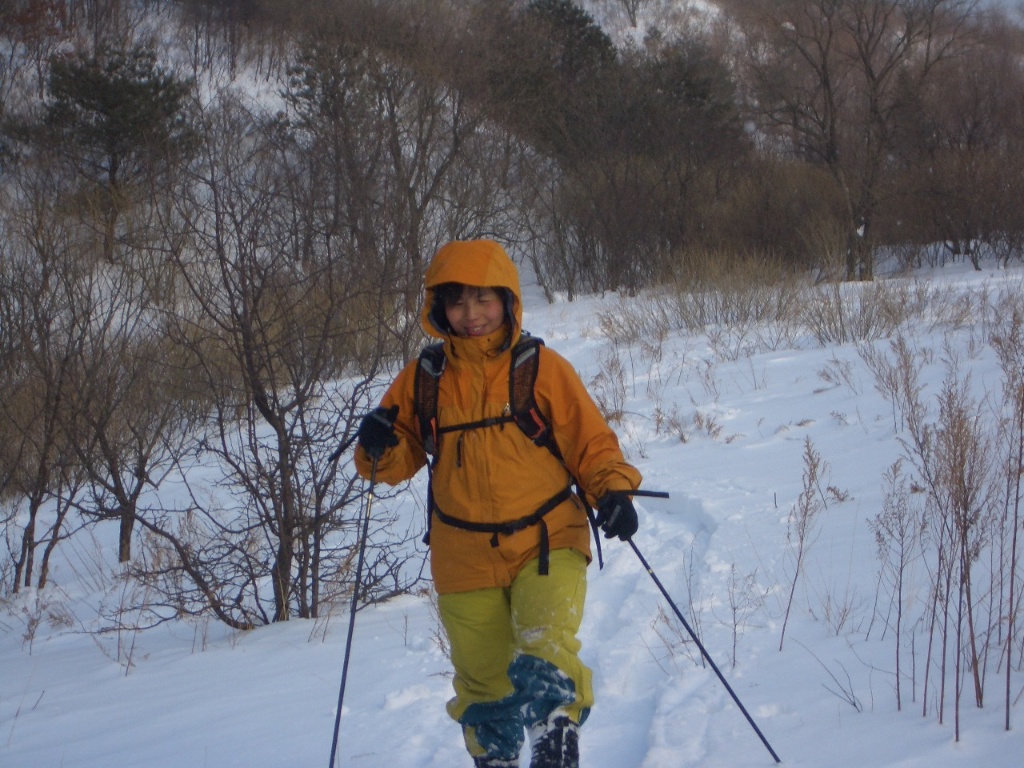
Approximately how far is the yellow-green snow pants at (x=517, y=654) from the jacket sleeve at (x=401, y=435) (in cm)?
42

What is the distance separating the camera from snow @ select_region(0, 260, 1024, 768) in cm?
292

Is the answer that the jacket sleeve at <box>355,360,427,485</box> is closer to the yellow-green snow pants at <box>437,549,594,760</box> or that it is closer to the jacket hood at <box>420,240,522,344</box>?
the jacket hood at <box>420,240,522,344</box>

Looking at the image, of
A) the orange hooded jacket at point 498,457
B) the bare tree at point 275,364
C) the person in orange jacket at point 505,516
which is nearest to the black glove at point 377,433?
the person in orange jacket at point 505,516

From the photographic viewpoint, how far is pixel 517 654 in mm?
2605

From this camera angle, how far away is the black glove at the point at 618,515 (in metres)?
2.56

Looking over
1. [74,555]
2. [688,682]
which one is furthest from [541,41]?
[688,682]

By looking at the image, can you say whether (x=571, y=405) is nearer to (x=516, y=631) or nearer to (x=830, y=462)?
(x=516, y=631)

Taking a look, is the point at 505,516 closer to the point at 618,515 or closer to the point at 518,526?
the point at 518,526

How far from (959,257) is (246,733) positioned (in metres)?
24.9

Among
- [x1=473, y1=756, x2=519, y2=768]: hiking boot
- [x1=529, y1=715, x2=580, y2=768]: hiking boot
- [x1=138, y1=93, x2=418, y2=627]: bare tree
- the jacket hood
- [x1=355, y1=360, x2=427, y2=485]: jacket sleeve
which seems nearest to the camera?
[x1=529, y1=715, x2=580, y2=768]: hiking boot

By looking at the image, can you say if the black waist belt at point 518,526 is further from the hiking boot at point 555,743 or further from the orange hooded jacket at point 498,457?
the hiking boot at point 555,743

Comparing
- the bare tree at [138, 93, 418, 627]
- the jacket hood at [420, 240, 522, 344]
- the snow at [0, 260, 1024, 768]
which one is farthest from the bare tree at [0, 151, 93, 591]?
the jacket hood at [420, 240, 522, 344]

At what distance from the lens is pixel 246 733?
3.46 m

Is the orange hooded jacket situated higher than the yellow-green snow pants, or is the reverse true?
the orange hooded jacket
